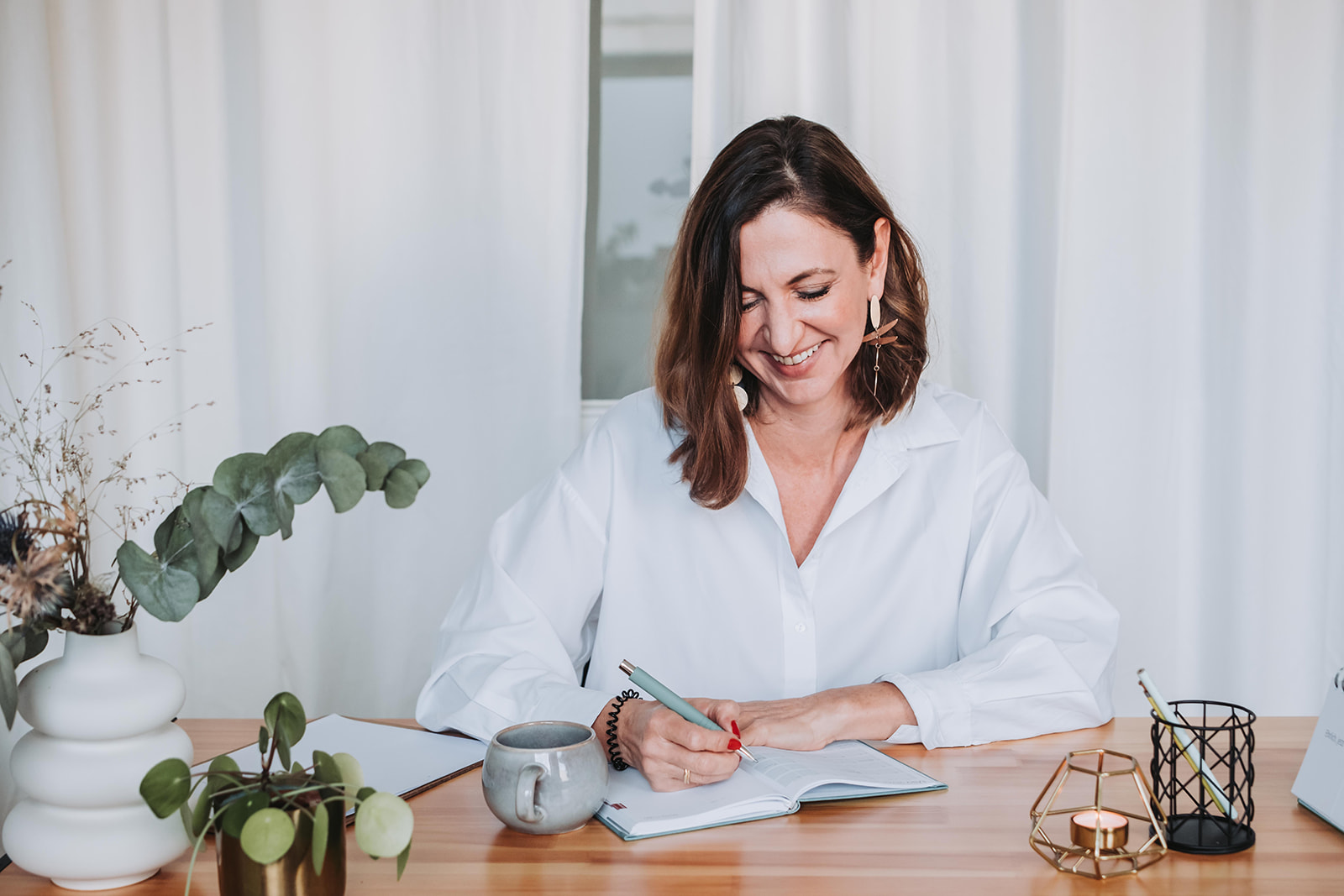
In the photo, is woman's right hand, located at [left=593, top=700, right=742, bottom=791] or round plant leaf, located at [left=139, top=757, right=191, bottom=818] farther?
woman's right hand, located at [left=593, top=700, right=742, bottom=791]

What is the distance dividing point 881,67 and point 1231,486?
1164 millimetres

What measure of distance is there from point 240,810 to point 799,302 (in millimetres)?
1051

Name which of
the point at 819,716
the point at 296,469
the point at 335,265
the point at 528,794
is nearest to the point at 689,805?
the point at 528,794

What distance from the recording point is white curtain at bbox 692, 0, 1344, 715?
2.26 meters

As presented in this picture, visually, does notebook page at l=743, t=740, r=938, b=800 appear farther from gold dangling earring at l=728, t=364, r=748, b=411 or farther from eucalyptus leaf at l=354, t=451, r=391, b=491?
gold dangling earring at l=728, t=364, r=748, b=411

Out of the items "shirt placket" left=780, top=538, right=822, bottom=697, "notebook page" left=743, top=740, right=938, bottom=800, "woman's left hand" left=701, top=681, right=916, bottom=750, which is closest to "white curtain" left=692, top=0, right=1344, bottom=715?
"shirt placket" left=780, top=538, right=822, bottom=697

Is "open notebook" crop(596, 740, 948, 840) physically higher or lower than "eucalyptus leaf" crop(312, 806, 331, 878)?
lower

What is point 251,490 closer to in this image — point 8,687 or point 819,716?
point 8,687

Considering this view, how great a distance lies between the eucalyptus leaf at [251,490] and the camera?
0.91 meters

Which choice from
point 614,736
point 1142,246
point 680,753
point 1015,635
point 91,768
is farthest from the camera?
point 1142,246

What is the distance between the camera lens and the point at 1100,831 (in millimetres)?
927

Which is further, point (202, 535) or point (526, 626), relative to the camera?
point (526, 626)

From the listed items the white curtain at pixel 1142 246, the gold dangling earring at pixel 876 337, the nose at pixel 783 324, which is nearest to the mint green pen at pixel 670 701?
the nose at pixel 783 324

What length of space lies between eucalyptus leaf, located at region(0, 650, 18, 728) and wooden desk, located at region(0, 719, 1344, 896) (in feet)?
0.55
